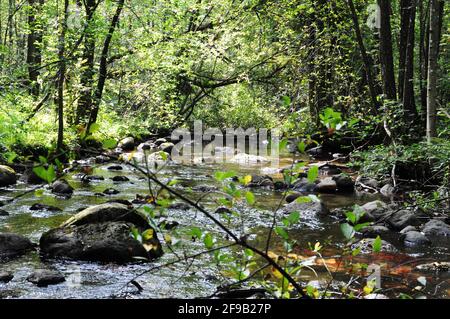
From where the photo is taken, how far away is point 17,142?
1176cm

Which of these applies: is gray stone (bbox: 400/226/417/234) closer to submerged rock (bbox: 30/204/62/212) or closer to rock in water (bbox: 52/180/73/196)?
submerged rock (bbox: 30/204/62/212)

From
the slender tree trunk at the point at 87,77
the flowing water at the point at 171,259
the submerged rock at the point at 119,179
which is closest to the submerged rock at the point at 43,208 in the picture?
the flowing water at the point at 171,259

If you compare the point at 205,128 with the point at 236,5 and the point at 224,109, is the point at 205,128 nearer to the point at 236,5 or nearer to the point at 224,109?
the point at 224,109

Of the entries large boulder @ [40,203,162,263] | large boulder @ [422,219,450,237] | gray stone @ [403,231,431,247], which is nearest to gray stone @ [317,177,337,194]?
large boulder @ [422,219,450,237]

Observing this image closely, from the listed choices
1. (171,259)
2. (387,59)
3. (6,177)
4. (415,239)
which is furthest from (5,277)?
(387,59)

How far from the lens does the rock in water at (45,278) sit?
197 inches

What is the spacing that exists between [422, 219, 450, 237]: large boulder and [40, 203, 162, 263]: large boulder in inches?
169

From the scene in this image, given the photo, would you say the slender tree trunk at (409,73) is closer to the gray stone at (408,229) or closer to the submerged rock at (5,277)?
the gray stone at (408,229)

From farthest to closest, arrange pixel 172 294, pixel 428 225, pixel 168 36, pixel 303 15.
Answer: pixel 168 36 < pixel 303 15 < pixel 428 225 < pixel 172 294

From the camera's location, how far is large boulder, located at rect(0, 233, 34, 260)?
5.84 m

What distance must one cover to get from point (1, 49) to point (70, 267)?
14.1 ft

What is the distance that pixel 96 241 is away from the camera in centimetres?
598

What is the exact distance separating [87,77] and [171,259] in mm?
7611
